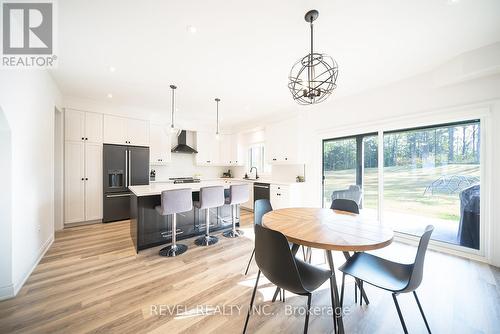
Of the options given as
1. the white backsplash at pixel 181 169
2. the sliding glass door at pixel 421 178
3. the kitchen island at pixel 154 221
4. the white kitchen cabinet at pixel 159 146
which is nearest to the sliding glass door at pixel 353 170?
the sliding glass door at pixel 421 178

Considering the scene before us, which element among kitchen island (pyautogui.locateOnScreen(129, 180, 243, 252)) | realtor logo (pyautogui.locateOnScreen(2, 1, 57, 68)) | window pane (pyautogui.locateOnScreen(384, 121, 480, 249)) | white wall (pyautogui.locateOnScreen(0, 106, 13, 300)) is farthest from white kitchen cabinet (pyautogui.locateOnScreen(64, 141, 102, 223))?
window pane (pyautogui.locateOnScreen(384, 121, 480, 249))

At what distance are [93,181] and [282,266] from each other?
450 centimetres

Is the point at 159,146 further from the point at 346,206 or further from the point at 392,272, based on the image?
the point at 392,272

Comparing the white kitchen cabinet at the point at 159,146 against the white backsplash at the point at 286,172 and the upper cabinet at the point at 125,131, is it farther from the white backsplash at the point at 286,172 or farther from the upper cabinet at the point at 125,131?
the white backsplash at the point at 286,172

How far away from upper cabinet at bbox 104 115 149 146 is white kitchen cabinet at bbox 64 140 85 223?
1.79ft

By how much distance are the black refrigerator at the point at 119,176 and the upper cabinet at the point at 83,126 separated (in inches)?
12.9

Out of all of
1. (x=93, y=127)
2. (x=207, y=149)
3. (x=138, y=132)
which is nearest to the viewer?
(x=93, y=127)

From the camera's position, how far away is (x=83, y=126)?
151 inches

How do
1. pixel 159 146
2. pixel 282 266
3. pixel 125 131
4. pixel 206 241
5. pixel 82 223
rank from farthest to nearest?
1. pixel 159 146
2. pixel 125 131
3. pixel 82 223
4. pixel 206 241
5. pixel 282 266

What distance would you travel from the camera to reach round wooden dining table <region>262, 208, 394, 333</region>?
4.04 feet

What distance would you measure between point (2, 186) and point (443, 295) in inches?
173

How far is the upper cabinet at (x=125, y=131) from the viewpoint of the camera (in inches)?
162

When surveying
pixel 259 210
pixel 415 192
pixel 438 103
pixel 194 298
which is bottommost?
pixel 194 298

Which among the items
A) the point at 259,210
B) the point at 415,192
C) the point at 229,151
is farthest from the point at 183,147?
the point at 415,192
